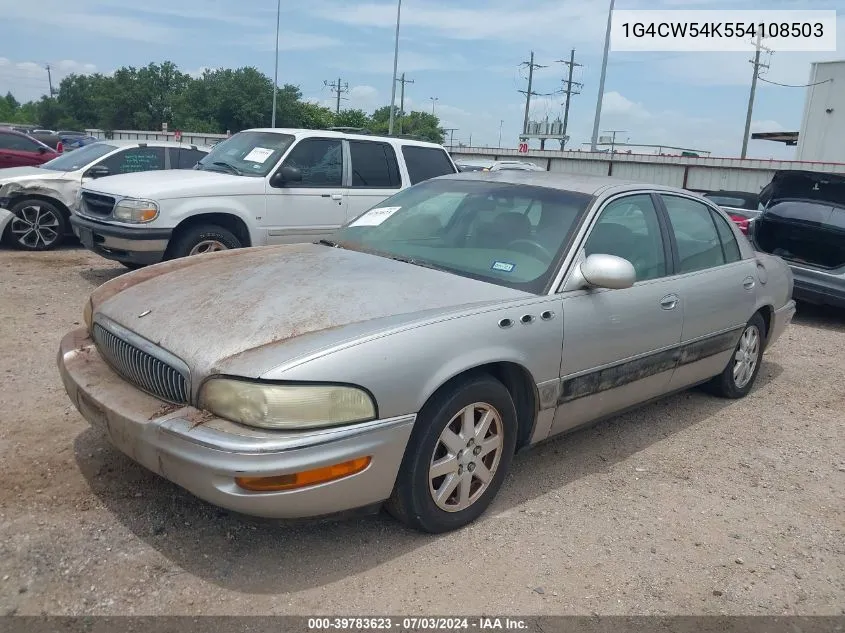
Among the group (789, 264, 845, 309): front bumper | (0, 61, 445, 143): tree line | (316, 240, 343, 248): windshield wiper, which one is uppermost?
(0, 61, 445, 143): tree line

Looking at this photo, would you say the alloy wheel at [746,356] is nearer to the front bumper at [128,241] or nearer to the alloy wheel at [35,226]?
the front bumper at [128,241]

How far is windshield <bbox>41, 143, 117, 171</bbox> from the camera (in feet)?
30.7

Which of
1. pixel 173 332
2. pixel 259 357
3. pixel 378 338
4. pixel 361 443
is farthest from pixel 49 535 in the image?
pixel 378 338

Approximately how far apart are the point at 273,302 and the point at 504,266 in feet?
4.00

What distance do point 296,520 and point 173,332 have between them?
0.92 m

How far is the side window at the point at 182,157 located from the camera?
9812 mm

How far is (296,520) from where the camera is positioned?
2666mm

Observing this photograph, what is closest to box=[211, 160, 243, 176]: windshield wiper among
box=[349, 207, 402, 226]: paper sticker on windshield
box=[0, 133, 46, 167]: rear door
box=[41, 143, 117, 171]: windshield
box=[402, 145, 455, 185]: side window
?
box=[402, 145, 455, 185]: side window

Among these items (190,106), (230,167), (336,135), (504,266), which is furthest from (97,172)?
(190,106)

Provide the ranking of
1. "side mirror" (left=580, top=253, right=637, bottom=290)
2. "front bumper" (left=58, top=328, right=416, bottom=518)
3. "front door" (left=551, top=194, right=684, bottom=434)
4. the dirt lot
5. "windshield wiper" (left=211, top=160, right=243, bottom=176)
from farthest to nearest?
1. "windshield wiper" (left=211, top=160, right=243, bottom=176)
2. "front door" (left=551, top=194, right=684, bottom=434)
3. "side mirror" (left=580, top=253, right=637, bottom=290)
4. the dirt lot
5. "front bumper" (left=58, top=328, right=416, bottom=518)

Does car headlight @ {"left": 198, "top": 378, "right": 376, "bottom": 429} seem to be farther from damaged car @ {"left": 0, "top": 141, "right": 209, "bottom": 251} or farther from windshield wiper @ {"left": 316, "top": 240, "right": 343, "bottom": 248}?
damaged car @ {"left": 0, "top": 141, "right": 209, "bottom": 251}

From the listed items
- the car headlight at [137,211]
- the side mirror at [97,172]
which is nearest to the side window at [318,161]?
the car headlight at [137,211]

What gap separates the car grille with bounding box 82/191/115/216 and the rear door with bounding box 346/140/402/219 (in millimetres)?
2456

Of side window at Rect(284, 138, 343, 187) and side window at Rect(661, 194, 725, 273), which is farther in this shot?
side window at Rect(284, 138, 343, 187)
